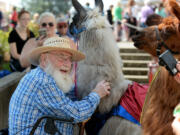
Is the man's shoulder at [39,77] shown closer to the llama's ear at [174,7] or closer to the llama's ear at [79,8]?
the llama's ear at [79,8]

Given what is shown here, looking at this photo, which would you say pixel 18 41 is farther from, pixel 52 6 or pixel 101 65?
pixel 52 6

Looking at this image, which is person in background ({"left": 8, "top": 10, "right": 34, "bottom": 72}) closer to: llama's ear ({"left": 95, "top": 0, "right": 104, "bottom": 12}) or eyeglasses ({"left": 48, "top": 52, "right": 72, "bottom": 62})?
llama's ear ({"left": 95, "top": 0, "right": 104, "bottom": 12})

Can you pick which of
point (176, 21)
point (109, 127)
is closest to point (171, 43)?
point (176, 21)

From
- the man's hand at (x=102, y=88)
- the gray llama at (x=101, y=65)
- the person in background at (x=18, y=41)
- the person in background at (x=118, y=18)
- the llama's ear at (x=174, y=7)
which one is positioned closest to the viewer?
the llama's ear at (x=174, y=7)

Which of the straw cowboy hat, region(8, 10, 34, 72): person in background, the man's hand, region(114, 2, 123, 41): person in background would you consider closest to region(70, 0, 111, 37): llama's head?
the straw cowboy hat

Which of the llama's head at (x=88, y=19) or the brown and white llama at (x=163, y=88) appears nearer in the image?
the brown and white llama at (x=163, y=88)

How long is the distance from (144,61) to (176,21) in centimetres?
612

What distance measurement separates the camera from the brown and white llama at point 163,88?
228cm

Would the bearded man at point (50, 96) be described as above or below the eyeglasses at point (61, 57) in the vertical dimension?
below

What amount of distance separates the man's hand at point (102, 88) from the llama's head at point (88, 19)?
59cm

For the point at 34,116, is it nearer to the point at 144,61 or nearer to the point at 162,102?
the point at 162,102

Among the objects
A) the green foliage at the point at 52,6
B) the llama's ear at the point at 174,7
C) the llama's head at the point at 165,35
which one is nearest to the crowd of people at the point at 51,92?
the llama's head at the point at 165,35

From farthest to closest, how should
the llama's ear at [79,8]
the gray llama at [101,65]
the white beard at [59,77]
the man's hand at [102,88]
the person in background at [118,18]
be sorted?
the person in background at [118,18] → the llama's ear at [79,8] → the gray llama at [101,65] → the man's hand at [102,88] → the white beard at [59,77]

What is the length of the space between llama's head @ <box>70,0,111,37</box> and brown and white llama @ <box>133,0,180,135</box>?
0.52m
